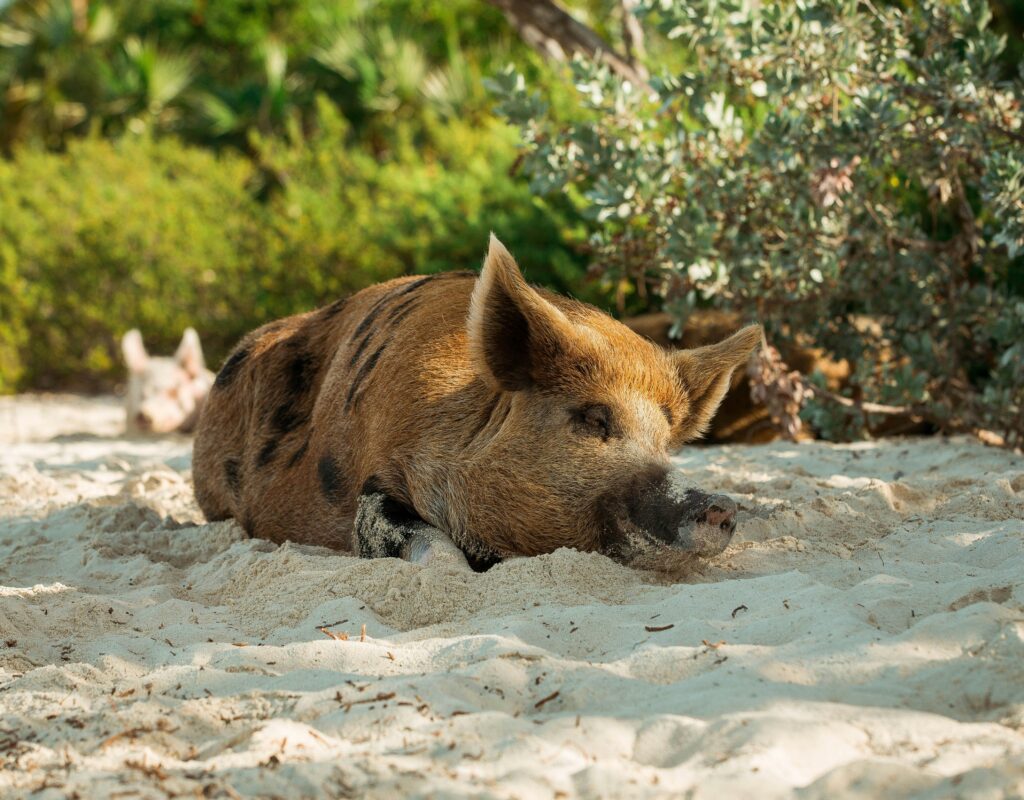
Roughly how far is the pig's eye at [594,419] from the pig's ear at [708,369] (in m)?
0.56

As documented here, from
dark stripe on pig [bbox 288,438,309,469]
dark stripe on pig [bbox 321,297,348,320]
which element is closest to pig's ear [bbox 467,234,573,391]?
dark stripe on pig [bbox 288,438,309,469]

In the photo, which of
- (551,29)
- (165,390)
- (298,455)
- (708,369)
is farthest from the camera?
(165,390)

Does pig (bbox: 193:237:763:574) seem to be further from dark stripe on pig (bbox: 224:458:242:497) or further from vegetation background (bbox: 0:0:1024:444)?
vegetation background (bbox: 0:0:1024:444)

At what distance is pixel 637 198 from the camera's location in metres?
6.56

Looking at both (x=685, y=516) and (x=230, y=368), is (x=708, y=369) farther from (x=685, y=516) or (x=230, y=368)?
(x=230, y=368)

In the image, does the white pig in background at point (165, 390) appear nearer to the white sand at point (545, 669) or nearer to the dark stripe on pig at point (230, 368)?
the dark stripe on pig at point (230, 368)

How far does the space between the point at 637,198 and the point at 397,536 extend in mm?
3092

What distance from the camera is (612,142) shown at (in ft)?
22.2

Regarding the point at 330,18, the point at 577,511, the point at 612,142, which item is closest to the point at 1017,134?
the point at 612,142

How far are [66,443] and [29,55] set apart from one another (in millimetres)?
20153

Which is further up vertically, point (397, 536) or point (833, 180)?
point (833, 180)

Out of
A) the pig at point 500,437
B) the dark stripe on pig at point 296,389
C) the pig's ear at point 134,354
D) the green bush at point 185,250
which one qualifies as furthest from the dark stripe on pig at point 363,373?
the green bush at point 185,250

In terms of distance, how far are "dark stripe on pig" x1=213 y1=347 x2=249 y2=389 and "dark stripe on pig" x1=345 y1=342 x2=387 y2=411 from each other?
1180 millimetres

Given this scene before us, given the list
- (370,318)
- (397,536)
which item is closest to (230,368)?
(370,318)
